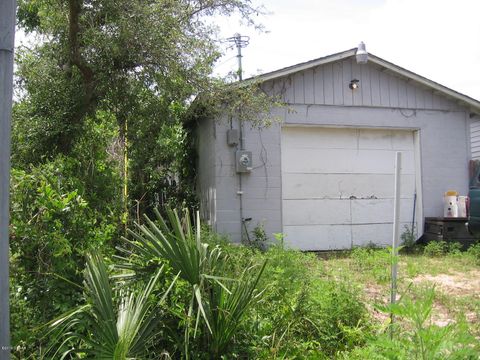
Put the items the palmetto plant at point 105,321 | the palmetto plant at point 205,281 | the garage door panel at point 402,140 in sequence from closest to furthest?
1. the palmetto plant at point 105,321
2. the palmetto plant at point 205,281
3. the garage door panel at point 402,140

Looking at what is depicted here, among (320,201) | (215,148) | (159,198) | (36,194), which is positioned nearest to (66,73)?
(215,148)

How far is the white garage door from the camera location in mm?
10625

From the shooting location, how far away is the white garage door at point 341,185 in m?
10.6

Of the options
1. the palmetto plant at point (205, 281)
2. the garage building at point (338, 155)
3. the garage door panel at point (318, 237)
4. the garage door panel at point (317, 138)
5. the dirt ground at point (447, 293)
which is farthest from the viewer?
the garage door panel at point (317, 138)

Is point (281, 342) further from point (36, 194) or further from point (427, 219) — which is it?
point (427, 219)

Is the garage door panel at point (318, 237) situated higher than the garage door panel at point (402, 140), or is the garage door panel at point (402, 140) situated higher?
the garage door panel at point (402, 140)

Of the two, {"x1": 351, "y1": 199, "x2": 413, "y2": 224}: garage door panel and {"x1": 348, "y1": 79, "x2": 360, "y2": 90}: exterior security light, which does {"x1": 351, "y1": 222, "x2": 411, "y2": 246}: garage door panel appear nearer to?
{"x1": 351, "y1": 199, "x2": 413, "y2": 224}: garage door panel

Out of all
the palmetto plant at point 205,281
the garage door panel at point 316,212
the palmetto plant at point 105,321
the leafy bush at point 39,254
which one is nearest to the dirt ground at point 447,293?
the palmetto plant at point 205,281

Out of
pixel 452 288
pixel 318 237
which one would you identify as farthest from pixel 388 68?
pixel 452 288

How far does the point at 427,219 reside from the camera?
11109 millimetres

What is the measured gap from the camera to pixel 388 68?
10.9 m

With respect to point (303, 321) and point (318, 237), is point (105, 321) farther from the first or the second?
point (318, 237)

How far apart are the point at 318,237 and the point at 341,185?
135 cm

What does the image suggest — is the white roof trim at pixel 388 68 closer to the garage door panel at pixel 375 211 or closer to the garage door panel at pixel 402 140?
the garage door panel at pixel 402 140
